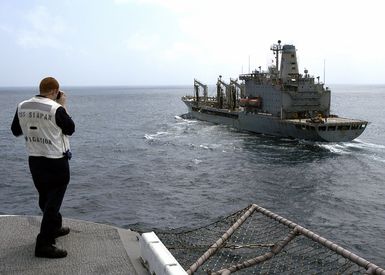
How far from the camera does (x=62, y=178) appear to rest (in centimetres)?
539

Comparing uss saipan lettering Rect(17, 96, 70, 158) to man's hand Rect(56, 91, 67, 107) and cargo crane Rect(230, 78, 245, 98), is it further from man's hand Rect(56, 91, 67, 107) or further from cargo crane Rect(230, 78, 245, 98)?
cargo crane Rect(230, 78, 245, 98)

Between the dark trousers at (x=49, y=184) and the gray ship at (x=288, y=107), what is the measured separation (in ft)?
123

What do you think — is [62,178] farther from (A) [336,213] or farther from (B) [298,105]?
(B) [298,105]

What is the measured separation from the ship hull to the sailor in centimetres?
3740

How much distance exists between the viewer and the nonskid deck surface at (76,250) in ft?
16.5

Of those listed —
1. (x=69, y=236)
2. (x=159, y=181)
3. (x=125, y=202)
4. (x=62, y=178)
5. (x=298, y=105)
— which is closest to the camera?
(x=62, y=178)

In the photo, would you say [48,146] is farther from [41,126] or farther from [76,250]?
[76,250]

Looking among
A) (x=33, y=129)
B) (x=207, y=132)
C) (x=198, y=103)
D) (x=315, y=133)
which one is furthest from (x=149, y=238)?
(x=198, y=103)

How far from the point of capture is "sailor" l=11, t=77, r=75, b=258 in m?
5.21

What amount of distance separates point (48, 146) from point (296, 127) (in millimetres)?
39358

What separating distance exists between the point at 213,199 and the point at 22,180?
42.6ft

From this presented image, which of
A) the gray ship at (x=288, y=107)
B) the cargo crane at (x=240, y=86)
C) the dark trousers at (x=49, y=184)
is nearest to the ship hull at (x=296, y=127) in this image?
the gray ship at (x=288, y=107)

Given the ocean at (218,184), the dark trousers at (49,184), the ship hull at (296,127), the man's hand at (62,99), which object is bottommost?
the ocean at (218,184)

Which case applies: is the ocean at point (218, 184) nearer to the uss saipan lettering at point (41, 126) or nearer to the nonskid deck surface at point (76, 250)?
the nonskid deck surface at point (76, 250)
